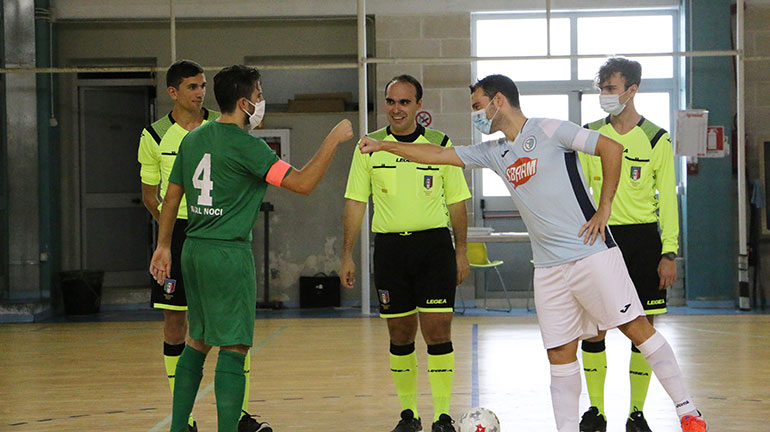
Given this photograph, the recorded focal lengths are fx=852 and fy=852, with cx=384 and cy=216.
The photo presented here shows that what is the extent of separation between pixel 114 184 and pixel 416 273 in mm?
8023

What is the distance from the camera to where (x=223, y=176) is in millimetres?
3188

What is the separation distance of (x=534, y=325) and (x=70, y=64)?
21.7 ft

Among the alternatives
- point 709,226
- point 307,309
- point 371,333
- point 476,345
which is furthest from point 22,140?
point 709,226

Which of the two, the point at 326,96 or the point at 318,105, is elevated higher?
the point at 326,96

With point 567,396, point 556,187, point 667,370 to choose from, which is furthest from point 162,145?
point 667,370

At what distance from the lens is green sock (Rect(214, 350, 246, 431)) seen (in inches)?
123

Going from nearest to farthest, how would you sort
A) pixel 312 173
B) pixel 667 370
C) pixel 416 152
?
1. pixel 312 173
2. pixel 667 370
3. pixel 416 152

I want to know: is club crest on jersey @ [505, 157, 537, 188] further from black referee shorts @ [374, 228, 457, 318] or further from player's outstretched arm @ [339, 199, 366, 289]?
player's outstretched arm @ [339, 199, 366, 289]

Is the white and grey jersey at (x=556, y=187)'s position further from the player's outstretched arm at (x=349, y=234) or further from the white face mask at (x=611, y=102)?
the player's outstretched arm at (x=349, y=234)

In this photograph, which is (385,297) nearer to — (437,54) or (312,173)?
(312,173)

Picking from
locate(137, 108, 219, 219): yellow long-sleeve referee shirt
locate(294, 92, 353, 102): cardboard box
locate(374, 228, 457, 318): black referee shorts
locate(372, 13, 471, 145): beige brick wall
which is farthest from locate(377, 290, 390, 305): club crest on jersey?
locate(294, 92, 353, 102): cardboard box

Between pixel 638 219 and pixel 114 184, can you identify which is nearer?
pixel 638 219

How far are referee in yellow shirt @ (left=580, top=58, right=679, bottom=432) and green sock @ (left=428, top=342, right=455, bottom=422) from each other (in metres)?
0.66

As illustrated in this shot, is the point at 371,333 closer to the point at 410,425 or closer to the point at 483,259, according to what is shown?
the point at 483,259
